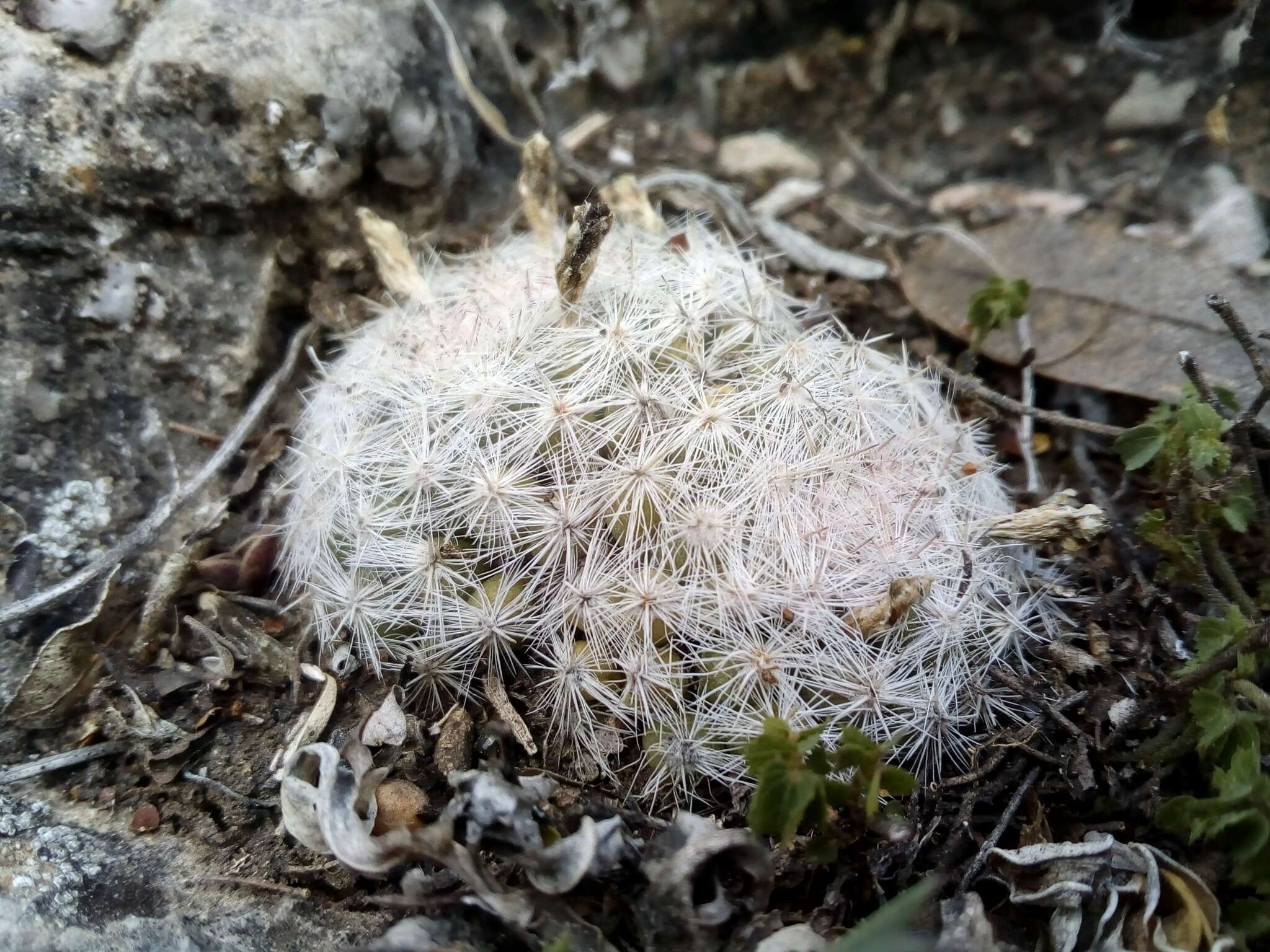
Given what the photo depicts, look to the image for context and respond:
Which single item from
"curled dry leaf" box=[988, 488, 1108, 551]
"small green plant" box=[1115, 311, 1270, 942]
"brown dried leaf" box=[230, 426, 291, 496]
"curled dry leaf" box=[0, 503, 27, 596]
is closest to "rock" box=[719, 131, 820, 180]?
"small green plant" box=[1115, 311, 1270, 942]

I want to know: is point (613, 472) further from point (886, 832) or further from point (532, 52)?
point (532, 52)

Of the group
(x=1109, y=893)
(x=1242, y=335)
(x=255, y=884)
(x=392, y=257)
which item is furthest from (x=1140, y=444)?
(x=255, y=884)

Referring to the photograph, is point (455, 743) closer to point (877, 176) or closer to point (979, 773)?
point (979, 773)

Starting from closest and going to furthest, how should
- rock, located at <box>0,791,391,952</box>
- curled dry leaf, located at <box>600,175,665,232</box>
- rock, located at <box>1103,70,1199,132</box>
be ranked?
rock, located at <box>0,791,391,952</box>
curled dry leaf, located at <box>600,175,665,232</box>
rock, located at <box>1103,70,1199,132</box>

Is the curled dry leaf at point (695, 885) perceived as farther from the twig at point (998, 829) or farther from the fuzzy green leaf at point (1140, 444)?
the fuzzy green leaf at point (1140, 444)

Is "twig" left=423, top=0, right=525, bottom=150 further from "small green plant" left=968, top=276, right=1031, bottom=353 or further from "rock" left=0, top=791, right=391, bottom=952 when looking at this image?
"rock" left=0, top=791, right=391, bottom=952
